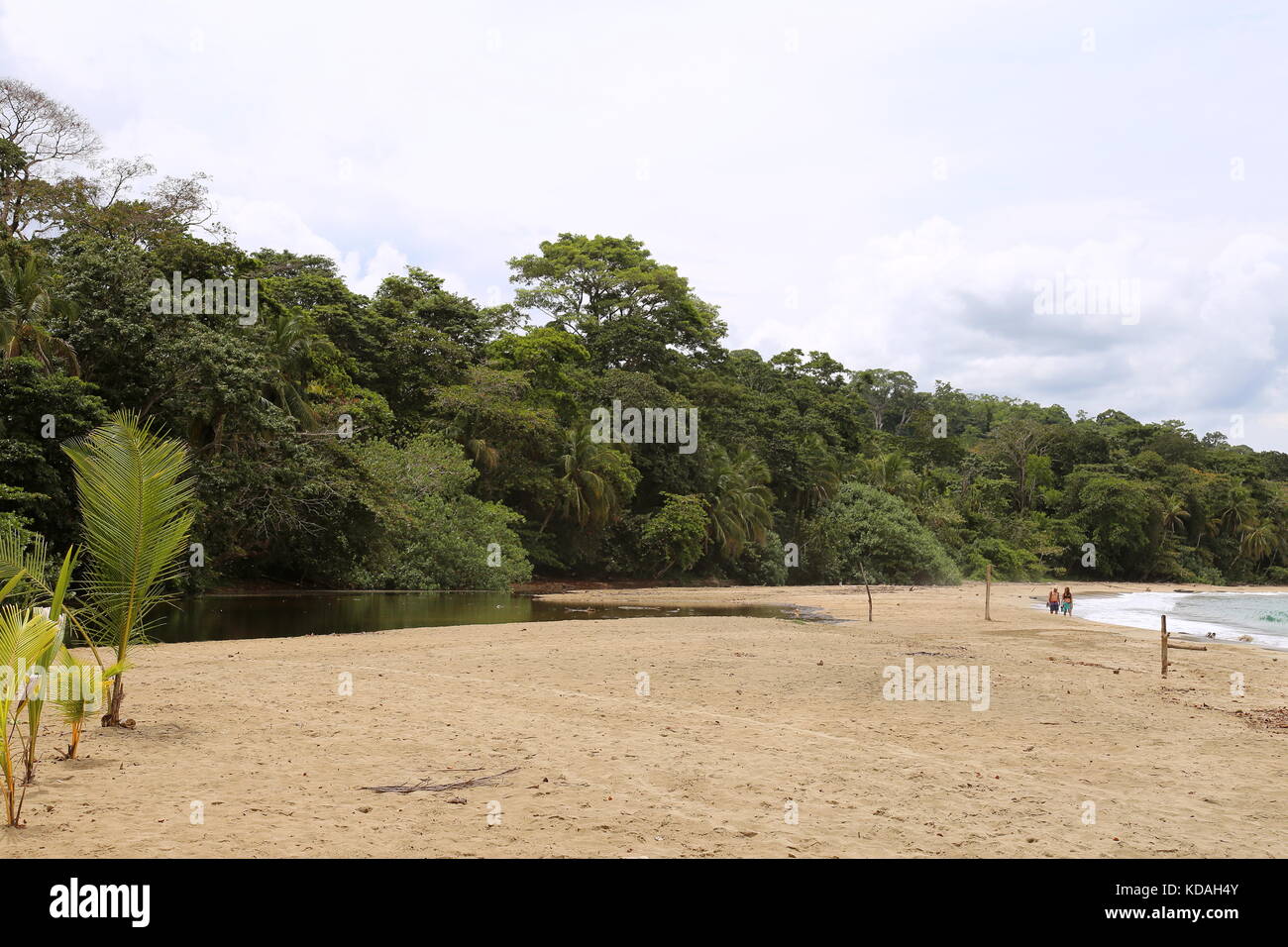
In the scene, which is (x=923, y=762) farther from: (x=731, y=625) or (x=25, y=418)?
(x=25, y=418)

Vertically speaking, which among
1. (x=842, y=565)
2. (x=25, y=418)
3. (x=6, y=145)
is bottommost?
(x=842, y=565)

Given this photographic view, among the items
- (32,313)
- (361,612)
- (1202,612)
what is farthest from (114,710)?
(1202,612)

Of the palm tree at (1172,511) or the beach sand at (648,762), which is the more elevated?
the palm tree at (1172,511)

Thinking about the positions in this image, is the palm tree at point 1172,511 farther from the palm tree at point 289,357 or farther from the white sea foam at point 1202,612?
the palm tree at point 289,357

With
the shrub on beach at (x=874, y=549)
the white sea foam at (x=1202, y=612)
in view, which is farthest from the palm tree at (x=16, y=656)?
the shrub on beach at (x=874, y=549)

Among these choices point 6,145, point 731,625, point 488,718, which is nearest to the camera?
point 488,718

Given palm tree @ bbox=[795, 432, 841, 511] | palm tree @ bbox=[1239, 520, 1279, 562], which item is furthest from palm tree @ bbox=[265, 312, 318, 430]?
palm tree @ bbox=[1239, 520, 1279, 562]

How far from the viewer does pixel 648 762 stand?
7.41 m

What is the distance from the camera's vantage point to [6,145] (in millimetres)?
29703

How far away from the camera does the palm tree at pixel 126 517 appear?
23.9 feet

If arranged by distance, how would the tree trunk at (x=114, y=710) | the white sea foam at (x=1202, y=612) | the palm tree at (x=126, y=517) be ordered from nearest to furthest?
the palm tree at (x=126, y=517) < the tree trunk at (x=114, y=710) < the white sea foam at (x=1202, y=612)

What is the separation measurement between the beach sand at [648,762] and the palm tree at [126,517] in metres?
1.09
